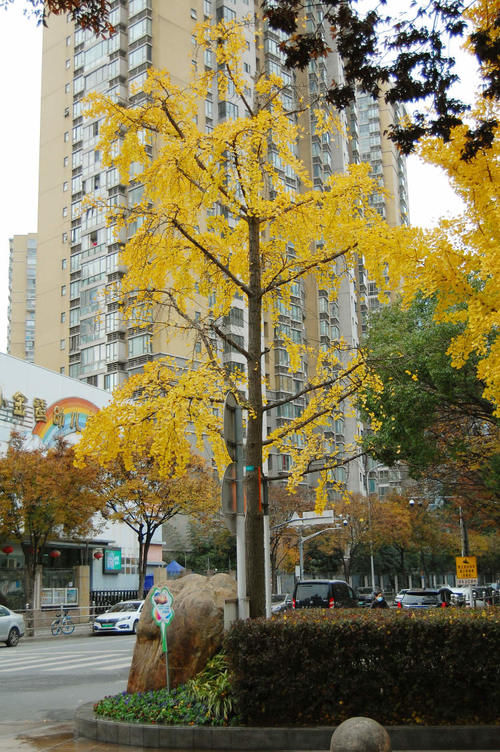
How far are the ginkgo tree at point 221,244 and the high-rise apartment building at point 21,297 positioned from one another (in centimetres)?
11614

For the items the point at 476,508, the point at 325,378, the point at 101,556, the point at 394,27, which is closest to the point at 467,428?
the point at 476,508

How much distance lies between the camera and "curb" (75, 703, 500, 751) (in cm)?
790

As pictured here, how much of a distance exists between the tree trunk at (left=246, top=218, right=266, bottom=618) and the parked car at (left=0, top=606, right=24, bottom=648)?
61.6 feet

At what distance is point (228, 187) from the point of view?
37.0 feet

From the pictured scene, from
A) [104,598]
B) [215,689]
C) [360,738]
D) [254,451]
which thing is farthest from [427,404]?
[104,598]

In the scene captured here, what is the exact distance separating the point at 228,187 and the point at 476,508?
29043 millimetres

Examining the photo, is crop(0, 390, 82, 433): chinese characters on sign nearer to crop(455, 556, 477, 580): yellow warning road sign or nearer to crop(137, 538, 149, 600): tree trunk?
crop(137, 538, 149, 600): tree trunk

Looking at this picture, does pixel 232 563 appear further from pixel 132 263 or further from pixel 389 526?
pixel 132 263

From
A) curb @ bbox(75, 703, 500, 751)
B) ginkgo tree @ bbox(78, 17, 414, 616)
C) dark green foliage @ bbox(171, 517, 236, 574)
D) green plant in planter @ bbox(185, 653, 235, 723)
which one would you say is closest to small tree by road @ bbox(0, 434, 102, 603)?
ginkgo tree @ bbox(78, 17, 414, 616)

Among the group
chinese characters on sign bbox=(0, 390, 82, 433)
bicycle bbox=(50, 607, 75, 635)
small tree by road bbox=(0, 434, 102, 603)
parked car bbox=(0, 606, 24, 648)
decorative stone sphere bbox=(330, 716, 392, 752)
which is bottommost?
bicycle bbox=(50, 607, 75, 635)

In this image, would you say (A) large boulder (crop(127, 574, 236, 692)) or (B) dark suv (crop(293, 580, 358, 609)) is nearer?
(A) large boulder (crop(127, 574, 236, 692))

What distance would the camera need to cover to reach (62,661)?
1991 centimetres

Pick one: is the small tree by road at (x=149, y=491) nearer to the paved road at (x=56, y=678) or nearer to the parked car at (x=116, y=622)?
the parked car at (x=116, y=622)

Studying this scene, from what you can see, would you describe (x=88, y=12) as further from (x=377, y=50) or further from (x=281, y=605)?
(x=281, y=605)
